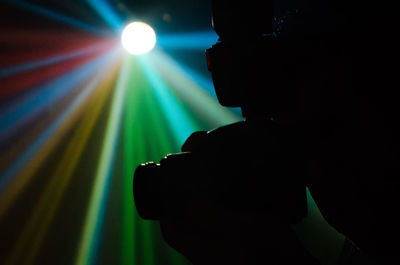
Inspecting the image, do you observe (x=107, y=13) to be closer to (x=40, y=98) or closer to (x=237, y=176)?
(x=40, y=98)

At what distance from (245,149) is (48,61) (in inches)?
66.9

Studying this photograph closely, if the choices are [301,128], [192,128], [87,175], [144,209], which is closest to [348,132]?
[301,128]

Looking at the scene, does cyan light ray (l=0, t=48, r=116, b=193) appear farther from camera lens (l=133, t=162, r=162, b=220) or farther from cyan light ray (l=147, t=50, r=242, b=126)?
camera lens (l=133, t=162, r=162, b=220)

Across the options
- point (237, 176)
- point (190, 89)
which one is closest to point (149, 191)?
point (237, 176)

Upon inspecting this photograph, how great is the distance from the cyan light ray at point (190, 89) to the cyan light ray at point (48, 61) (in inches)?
17.5

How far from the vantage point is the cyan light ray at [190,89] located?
6.42 feet

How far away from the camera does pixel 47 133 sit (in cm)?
158

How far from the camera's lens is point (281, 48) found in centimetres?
31

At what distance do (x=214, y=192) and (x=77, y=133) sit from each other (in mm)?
1762

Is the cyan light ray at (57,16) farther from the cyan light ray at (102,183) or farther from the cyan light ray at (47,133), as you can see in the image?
the cyan light ray at (102,183)

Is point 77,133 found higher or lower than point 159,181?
higher

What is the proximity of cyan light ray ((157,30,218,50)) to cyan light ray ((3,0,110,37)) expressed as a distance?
432 mm

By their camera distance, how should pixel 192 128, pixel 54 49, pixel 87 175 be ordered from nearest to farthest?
pixel 54 49, pixel 87 175, pixel 192 128

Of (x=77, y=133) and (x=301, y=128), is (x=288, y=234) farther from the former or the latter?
(x=77, y=133)
